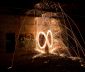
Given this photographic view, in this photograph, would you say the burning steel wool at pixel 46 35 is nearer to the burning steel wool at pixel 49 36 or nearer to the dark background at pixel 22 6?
the burning steel wool at pixel 49 36

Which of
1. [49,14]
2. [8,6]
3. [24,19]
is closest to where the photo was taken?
[8,6]

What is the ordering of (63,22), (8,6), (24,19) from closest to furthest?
(8,6), (24,19), (63,22)

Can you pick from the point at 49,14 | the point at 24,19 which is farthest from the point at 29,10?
the point at 49,14

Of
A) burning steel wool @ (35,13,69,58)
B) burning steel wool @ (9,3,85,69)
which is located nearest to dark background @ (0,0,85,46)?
burning steel wool @ (9,3,85,69)

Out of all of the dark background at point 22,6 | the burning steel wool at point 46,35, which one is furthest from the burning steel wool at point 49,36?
the dark background at point 22,6

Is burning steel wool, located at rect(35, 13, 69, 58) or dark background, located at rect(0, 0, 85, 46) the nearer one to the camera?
dark background, located at rect(0, 0, 85, 46)

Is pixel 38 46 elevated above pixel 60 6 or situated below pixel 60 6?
below

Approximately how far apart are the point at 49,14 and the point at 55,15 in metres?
0.61

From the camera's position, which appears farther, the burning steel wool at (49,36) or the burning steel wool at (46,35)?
the burning steel wool at (49,36)

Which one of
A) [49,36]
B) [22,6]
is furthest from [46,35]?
[22,6]

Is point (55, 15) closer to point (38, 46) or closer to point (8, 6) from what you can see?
point (38, 46)

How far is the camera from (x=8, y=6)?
508 inches

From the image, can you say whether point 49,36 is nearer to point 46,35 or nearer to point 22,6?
point 46,35

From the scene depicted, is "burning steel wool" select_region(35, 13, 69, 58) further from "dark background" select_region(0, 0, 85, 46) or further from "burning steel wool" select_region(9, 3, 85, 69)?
"dark background" select_region(0, 0, 85, 46)
